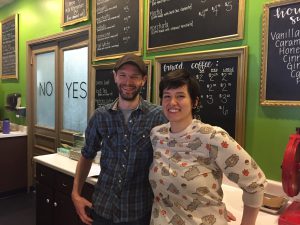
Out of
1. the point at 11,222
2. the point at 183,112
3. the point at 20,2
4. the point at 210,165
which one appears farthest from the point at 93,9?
the point at 11,222

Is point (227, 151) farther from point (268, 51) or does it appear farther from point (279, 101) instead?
point (268, 51)

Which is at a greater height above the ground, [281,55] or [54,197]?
[281,55]

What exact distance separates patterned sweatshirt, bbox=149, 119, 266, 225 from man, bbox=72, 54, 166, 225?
225mm

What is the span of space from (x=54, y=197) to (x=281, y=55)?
6.55ft

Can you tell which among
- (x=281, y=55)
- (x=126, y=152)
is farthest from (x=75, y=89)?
(x=281, y=55)

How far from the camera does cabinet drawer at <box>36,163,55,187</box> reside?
2350mm

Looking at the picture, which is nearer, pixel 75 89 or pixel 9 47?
pixel 75 89

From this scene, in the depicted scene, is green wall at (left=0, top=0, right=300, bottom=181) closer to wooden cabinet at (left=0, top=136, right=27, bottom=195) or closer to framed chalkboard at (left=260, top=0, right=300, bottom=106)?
framed chalkboard at (left=260, top=0, right=300, bottom=106)

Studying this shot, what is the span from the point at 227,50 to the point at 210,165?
926 mm

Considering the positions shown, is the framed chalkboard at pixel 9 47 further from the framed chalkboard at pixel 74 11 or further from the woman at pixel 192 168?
the woman at pixel 192 168

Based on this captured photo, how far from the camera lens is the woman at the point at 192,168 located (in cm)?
99

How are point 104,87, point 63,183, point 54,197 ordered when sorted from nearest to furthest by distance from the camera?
Result: point 63,183
point 54,197
point 104,87

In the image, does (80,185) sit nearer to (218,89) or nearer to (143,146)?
(143,146)

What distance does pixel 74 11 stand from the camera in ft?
9.54
